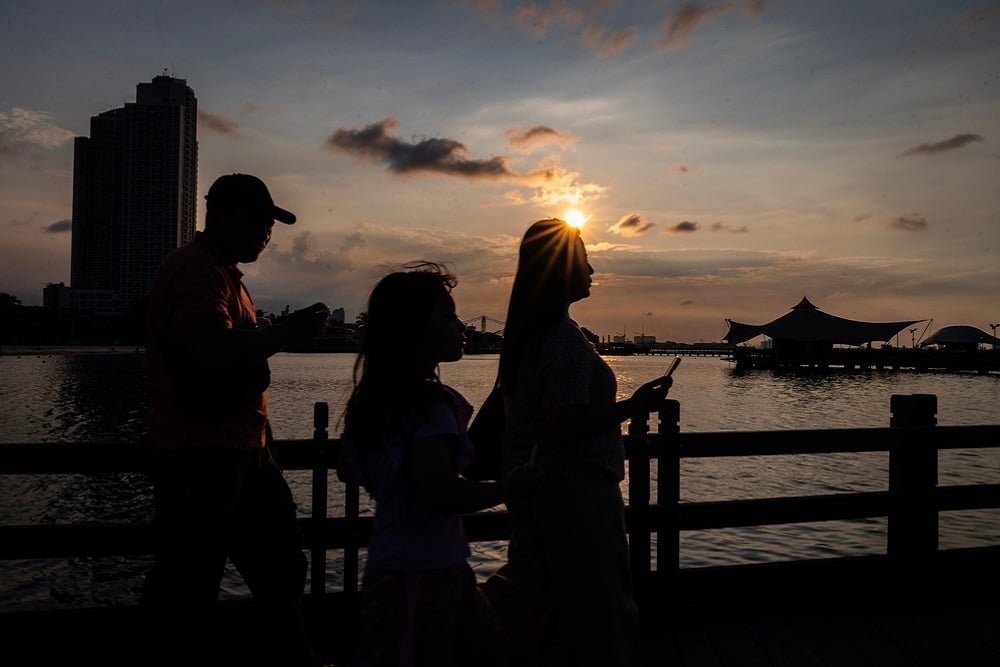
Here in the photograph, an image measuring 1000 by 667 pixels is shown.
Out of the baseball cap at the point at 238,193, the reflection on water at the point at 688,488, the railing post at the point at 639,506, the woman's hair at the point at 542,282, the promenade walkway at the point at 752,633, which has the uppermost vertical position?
the baseball cap at the point at 238,193

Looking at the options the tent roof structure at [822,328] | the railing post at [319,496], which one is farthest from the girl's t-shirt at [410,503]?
Answer: the tent roof structure at [822,328]

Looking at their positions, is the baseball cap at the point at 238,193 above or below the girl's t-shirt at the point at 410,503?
above

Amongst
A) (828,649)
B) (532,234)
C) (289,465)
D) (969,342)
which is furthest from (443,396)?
(969,342)

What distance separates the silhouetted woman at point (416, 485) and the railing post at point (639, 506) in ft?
7.43

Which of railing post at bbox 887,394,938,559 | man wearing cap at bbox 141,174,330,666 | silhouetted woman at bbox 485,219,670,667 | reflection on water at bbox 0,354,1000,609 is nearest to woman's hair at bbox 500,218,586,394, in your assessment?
silhouetted woman at bbox 485,219,670,667

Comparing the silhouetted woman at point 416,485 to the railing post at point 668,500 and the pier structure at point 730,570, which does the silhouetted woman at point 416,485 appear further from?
the railing post at point 668,500

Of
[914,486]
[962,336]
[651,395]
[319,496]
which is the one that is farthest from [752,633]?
[962,336]

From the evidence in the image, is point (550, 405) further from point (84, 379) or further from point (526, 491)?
point (84, 379)

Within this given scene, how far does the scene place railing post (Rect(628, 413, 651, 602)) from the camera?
4359mm

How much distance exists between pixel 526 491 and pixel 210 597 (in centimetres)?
140

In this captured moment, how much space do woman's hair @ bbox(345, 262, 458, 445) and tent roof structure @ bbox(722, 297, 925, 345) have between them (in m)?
97.0

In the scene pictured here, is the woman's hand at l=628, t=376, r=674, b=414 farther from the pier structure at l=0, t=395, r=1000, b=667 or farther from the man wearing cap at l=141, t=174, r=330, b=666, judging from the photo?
the pier structure at l=0, t=395, r=1000, b=667

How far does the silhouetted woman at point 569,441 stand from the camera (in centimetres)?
263

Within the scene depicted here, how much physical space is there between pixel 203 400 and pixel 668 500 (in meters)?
2.76
